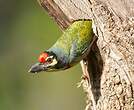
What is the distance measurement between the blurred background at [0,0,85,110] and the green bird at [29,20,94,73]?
3.62 meters

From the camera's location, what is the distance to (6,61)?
30.8 feet

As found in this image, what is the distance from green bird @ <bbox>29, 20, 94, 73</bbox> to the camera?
4.30 metres

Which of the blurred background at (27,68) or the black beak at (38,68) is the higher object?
the black beak at (38,68)

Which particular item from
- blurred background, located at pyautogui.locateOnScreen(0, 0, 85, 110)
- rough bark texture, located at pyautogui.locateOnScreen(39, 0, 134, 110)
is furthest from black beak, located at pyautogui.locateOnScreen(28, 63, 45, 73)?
blurred background, located at pyautogui.locateOnScreen(0, 0, 85, 110)

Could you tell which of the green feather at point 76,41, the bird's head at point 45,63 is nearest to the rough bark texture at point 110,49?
the green feather at point 76,41

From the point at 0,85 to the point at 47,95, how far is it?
832mm

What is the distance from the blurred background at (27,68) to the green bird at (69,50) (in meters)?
3.62

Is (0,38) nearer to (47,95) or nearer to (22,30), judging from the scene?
(22,30)

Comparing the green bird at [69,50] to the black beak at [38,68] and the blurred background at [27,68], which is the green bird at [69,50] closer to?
the black beak at [38,68]

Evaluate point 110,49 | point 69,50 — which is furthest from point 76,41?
point 110,49

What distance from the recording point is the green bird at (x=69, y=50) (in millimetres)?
4305

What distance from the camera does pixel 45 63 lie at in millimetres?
4305

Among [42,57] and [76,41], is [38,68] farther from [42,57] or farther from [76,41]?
[76,41]

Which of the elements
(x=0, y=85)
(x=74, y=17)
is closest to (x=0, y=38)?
(x=0, y=85)
